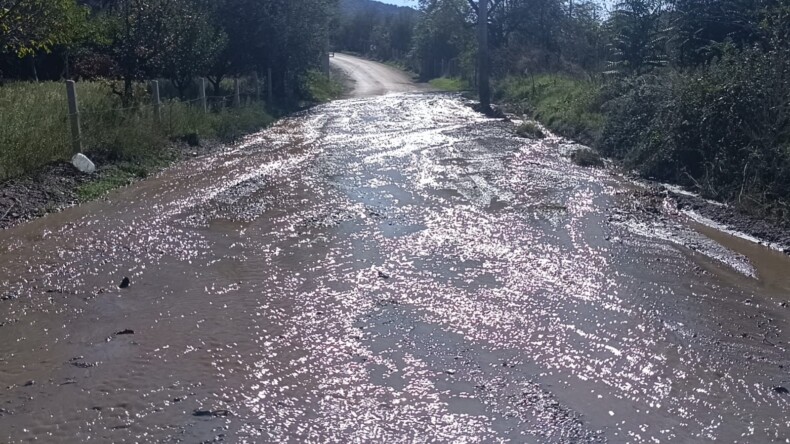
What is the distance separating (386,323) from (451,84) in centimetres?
4786

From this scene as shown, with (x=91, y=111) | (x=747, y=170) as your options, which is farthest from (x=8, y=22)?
(x=747, y=170)

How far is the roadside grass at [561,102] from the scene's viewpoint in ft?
64.9

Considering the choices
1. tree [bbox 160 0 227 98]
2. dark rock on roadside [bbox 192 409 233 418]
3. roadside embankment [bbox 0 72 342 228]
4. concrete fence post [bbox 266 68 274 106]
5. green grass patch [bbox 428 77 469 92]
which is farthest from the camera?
green grass patch [bbox 428 77 469 92]

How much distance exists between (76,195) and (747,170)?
999cm

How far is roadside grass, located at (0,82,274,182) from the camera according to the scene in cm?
1168

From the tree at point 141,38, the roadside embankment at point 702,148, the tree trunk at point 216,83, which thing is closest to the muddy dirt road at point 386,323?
the roadside embankment at point 702,148

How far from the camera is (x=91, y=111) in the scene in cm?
1395

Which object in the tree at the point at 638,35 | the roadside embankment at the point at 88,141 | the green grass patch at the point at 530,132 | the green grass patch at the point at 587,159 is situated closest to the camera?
the roadside embankment at the point at 88,141

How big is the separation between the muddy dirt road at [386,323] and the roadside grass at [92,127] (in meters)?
1.65

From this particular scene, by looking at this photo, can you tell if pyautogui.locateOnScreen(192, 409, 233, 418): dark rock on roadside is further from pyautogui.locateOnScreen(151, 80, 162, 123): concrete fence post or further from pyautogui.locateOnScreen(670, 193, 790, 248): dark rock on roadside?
pyautogui.locateOnScreen(151, 80, 162, 123): concrete fence post

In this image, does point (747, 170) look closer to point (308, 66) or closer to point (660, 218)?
point (660, 218)

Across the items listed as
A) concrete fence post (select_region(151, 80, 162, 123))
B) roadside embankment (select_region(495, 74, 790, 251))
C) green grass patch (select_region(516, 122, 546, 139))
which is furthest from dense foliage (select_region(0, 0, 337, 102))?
roadside embankment (select_region(495, 74, 790, 251))

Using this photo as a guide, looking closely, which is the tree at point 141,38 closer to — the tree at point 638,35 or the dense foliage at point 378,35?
the tree at point 638,35

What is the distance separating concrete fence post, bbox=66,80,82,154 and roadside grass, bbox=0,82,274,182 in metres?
0.10
